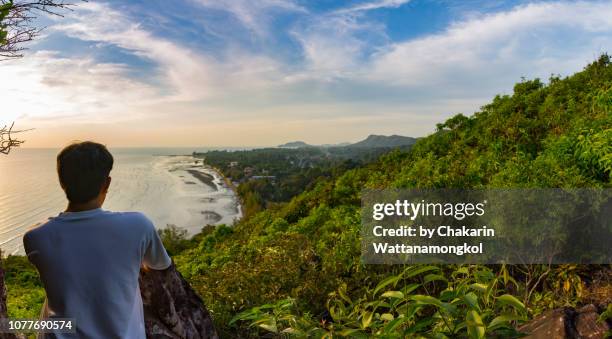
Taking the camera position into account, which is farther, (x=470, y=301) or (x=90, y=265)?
(x=90, y=265)

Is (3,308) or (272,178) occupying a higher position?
(3,308)

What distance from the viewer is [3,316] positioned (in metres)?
2.62

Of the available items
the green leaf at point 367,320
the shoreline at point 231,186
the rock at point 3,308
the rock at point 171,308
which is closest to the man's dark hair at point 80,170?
the rock at point 171,308

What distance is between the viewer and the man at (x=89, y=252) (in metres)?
1.62

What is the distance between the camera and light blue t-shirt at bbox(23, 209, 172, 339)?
1.62m

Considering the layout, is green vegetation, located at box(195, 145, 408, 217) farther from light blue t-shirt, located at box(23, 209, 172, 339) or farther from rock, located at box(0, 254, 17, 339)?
light blue t-shirt, located at box(23, 209, 172, 339)

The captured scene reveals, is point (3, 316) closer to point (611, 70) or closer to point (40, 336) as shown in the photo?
point (40, 336)

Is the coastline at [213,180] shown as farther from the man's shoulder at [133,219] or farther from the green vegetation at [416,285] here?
the man's shoulder at [133,219]

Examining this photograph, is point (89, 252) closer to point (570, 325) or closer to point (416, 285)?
point (416, 285)

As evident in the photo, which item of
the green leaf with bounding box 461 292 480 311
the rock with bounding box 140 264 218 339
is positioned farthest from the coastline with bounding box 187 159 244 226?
the green leaf with bounding box 461 292 480 311

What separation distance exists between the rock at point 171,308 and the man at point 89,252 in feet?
2.03

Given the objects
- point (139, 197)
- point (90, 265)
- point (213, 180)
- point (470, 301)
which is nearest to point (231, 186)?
point (213, 180)

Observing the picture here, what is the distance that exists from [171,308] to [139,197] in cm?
6435

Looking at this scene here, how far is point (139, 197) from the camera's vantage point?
6194 centimetres
